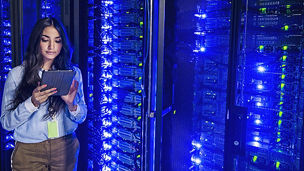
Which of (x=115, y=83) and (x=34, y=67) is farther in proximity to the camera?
(x=115, y=83)

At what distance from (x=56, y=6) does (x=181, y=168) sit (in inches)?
69.2

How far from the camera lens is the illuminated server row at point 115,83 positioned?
2.25m

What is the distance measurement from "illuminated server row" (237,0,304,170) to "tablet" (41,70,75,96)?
114 centimetres

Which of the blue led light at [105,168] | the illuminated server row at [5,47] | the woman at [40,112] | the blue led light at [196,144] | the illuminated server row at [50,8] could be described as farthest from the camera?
the illuminated server row at [5,47]

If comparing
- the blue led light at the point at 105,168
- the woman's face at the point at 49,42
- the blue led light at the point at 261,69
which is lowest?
the blue led light at the point at 105,168

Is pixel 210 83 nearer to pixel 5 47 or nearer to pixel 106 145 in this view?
pixel 106 145

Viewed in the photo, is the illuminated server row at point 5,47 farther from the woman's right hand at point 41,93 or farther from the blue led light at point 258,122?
the blue led light at point 258,122

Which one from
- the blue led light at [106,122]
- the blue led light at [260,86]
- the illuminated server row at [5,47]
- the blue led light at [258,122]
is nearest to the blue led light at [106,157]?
the blue led light at [106,122]

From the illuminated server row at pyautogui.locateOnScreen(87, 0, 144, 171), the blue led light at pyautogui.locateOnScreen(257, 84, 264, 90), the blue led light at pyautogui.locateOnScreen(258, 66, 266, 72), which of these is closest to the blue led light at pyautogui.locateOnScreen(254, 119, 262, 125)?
the blue led light at pyautogui.locateOnScreen(257, 84, 264, 90)

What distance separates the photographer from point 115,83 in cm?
241

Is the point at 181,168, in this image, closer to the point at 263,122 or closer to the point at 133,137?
the point at 133,137

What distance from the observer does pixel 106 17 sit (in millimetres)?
2367

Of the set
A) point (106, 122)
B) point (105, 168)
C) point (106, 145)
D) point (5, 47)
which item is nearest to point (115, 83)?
point (106, 122)

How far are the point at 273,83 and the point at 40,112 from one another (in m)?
Result: 1.59
